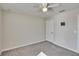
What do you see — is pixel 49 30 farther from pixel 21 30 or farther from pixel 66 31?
pixel 21 30

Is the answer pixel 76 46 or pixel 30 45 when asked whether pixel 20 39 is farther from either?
pixel 76 46

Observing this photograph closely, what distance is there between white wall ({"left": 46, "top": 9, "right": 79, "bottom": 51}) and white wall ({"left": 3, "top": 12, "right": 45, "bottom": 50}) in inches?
8.1

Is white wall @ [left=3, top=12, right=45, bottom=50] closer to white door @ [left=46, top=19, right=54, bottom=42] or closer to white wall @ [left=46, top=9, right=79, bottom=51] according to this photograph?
white door @ [left=46, top=19, right=54, bottom=42]

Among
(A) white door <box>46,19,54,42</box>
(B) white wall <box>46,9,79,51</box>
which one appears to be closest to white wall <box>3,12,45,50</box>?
(A) white door <box>46,19,54,42</box>

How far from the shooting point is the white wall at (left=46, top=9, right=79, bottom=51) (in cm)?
113

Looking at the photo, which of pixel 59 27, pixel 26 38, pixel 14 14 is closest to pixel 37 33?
pixel 26 38

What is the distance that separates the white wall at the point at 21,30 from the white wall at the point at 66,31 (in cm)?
21

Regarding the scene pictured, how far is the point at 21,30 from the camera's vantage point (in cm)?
119

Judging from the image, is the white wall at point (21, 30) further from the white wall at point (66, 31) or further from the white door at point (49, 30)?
the white wall at point (66, 31)

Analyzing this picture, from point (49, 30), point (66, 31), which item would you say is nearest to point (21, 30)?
point (49, 30)

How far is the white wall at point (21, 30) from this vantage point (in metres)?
1.10

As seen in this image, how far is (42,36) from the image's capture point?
1249mm

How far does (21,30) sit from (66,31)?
73 centimetres

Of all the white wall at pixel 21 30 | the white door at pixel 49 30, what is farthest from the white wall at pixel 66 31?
the white wall at pixel 21 30
